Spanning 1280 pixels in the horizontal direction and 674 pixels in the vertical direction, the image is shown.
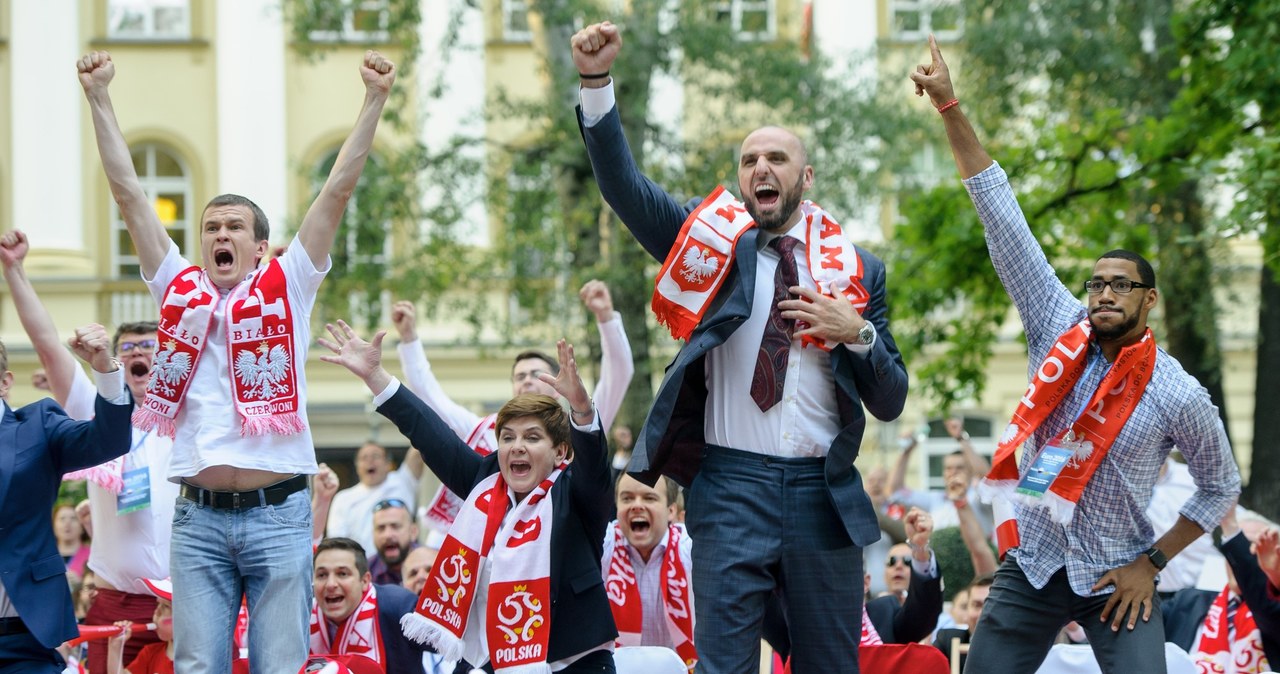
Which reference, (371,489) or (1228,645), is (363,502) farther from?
(1228,645)

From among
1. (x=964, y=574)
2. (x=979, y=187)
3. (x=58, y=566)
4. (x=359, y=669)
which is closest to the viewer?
(x=979, y=187)

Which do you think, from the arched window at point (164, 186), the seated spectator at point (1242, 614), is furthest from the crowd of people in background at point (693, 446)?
the arched window at point (164, 186)

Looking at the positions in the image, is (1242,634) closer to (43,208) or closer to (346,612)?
(346,612)

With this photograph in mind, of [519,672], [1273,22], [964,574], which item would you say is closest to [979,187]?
[519,672]

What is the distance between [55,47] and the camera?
22078mm

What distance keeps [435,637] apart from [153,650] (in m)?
1.66

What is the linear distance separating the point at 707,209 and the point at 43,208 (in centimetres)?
1875

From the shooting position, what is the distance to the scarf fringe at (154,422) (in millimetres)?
5281

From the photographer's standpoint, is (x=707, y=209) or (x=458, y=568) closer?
(x=707, y=209)

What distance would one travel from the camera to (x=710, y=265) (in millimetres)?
5105

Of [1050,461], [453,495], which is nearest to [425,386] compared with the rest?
[453,495]

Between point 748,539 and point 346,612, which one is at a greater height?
point 748,539

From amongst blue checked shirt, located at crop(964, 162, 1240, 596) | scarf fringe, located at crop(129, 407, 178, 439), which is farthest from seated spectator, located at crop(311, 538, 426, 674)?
blue checked shirt, located at crop(964, 162, 1240, 596)

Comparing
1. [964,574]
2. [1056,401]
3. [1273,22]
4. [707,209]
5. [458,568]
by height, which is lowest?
[964,574]
